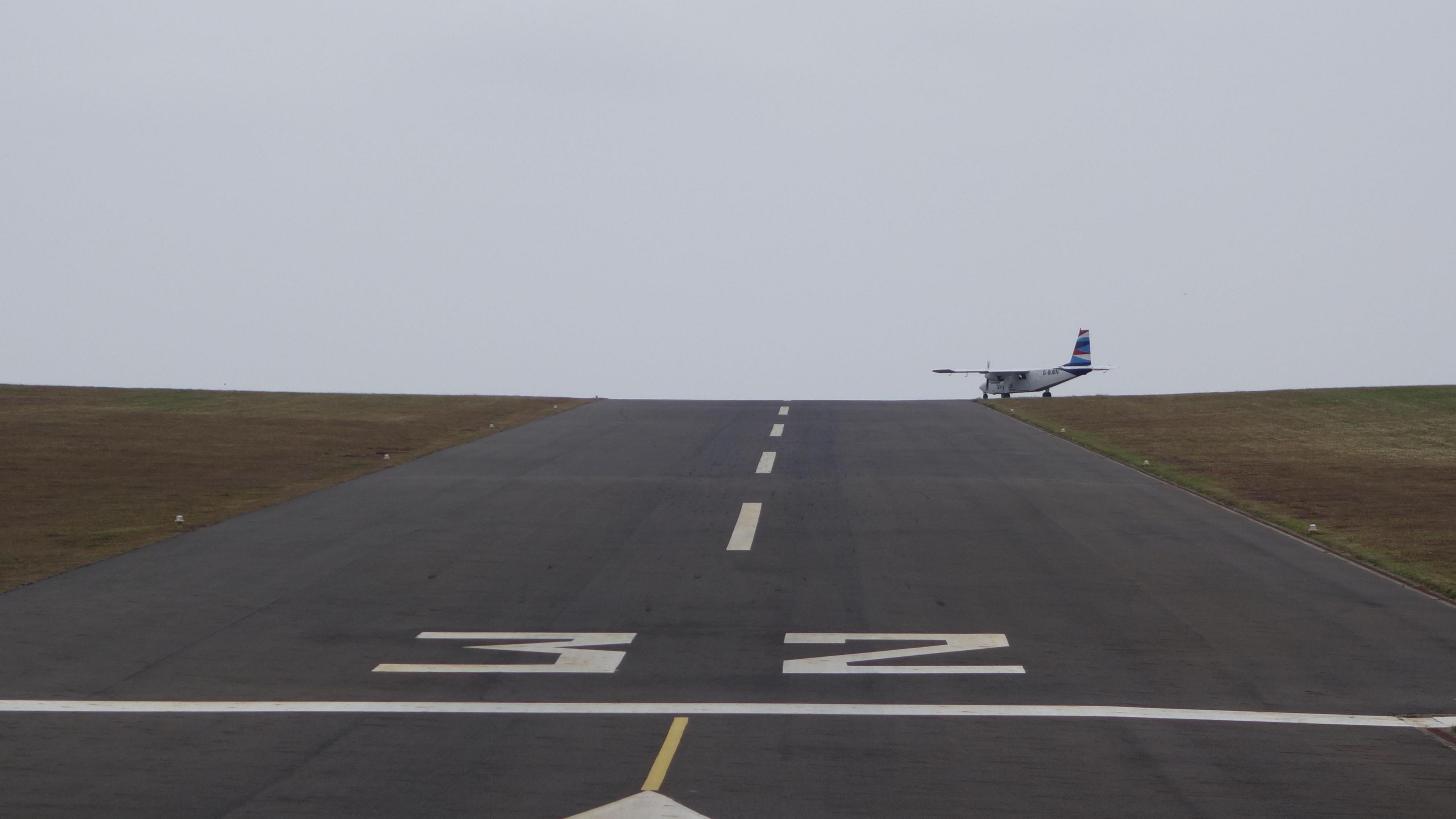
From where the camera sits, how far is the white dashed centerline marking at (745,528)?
14.7 metres

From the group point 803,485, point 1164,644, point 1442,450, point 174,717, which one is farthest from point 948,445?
point 174,717

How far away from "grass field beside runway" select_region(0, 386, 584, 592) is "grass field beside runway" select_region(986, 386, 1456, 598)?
1566 centimetres

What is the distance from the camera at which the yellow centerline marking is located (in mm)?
6695

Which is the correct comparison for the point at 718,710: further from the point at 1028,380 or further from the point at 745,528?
the point at 1028,380

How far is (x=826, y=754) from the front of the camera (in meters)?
7.26

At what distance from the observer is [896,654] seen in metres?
9.77

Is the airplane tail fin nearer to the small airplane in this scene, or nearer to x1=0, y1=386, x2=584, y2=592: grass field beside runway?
the small airplane

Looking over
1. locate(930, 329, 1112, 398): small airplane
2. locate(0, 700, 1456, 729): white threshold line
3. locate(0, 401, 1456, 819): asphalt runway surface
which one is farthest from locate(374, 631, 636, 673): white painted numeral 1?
locate(930, 329, 1112, 398): small airplane

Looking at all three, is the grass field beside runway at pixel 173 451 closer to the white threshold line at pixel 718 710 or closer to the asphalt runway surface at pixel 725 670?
the asphalt runway surface at pixel 725 670

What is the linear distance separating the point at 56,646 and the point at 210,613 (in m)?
1.47

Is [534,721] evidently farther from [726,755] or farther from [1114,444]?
[1114,444]

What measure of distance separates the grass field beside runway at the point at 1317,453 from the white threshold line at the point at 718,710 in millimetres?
5321

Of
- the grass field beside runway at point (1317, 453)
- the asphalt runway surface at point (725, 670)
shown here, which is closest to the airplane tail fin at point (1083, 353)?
the grass field beside runway at point (1317, 453)

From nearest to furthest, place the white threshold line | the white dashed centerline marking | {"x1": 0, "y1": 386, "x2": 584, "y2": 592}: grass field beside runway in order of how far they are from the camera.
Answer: the white threshold line < the white dashed centerline marking < {"x1": 0, "y1": 386, "x2": 584, "y2": 592}: grass field beside runway
